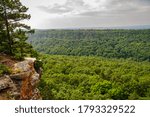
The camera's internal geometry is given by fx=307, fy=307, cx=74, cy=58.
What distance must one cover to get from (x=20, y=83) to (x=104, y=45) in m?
144

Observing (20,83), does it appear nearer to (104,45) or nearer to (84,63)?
(84,63)

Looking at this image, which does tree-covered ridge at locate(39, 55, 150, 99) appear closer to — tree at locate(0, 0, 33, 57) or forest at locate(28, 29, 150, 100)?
forest at locate(28, 29, 150, 100)

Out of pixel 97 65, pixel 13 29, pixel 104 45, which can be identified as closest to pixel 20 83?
pixel 13 29

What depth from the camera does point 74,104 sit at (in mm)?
9445

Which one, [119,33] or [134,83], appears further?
[119,33]

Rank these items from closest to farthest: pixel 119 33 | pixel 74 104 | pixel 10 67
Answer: pixel 74 104 < pixel 10 67 < pixel 119 33

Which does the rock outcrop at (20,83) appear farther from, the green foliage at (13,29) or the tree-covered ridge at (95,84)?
the tree-covered ridge at (95,84)

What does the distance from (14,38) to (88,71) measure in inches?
2065

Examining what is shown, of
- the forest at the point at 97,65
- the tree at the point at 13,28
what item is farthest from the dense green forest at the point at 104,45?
the tree at the point at 13,28

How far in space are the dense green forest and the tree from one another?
10506 centimetres

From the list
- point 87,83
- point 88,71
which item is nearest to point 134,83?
point 87,83

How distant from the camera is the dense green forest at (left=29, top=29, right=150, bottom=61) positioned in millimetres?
137625

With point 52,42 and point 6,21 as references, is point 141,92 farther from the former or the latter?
point 52,42

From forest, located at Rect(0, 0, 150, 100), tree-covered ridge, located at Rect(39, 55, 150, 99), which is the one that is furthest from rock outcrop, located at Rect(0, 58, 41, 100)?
tree-covered ridge, located at Rect(39, 55, 150, 99)
